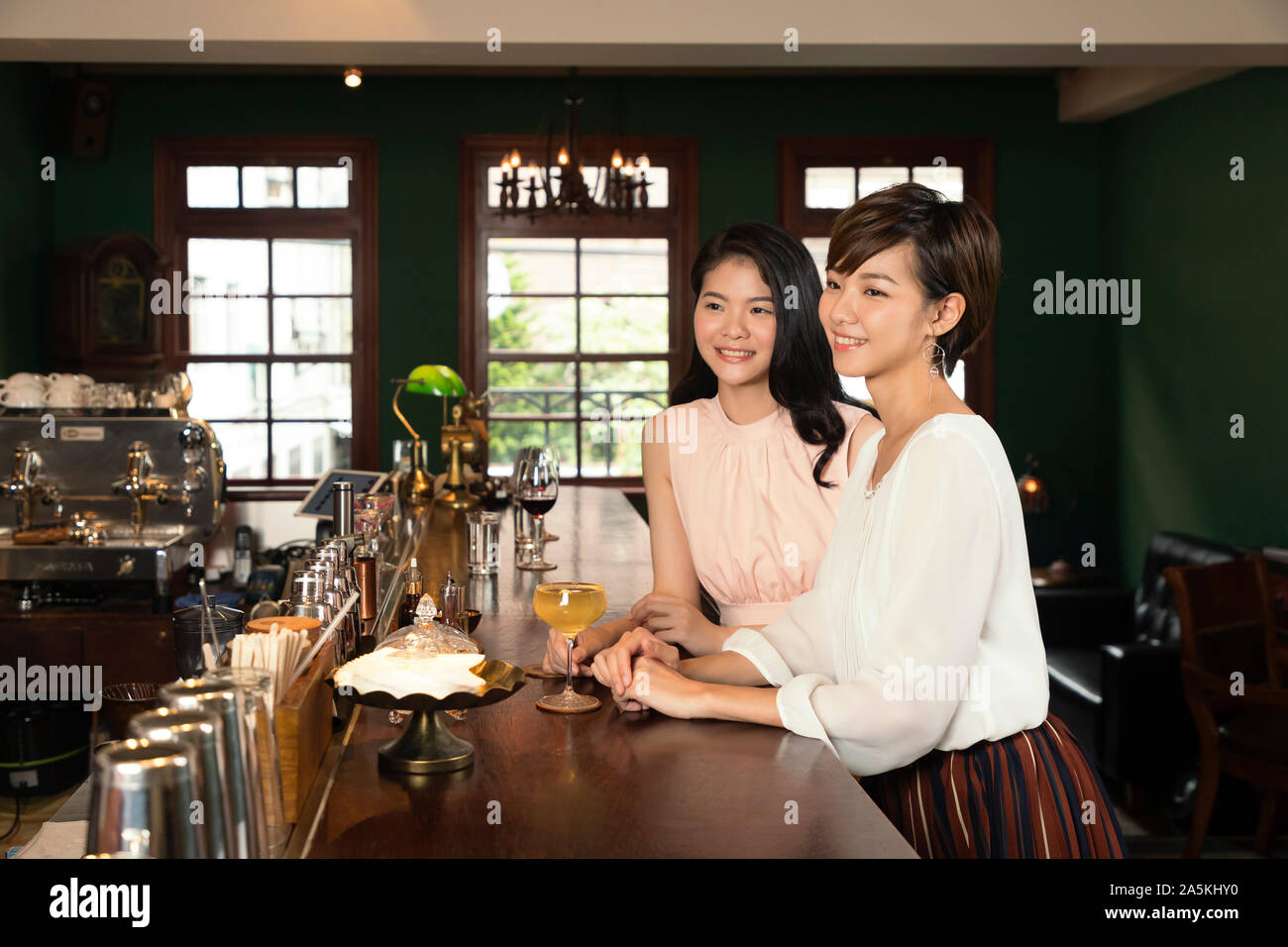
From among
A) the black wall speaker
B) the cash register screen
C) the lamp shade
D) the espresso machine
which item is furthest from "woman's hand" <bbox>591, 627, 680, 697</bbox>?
the black wall speaker

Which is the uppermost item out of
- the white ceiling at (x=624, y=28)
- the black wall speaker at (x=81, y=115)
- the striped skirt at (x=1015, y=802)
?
the black wall speaker at (x=81, y=115)

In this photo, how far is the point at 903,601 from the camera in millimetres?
1446

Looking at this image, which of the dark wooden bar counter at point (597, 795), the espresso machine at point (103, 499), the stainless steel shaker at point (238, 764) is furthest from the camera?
the espresso machine at point (103, 499)

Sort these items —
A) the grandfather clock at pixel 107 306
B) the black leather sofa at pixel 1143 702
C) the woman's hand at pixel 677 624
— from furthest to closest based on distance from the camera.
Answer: the grandfather clock at pixel 107 306
the black leather sofa at pixel 1143 702
the woman's hand at pixel 677 624

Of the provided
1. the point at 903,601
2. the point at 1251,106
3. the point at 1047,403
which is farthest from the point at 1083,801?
the point at 1047,403

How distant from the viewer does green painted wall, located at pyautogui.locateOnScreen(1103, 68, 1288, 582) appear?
5.18 meters

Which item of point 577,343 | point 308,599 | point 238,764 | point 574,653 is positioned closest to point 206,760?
point 238,764

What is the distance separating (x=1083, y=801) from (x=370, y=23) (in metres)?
3.76

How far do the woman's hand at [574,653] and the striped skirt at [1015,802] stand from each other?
494mm

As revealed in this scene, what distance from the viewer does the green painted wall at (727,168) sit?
6637 millimetres

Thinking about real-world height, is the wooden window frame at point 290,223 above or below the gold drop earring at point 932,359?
above

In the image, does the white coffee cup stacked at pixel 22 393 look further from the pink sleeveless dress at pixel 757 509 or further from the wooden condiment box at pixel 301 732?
the wooden condiment box at pixel 301 732

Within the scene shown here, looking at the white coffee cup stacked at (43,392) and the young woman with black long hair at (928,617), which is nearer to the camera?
the young woman with black long hair at (928,617)

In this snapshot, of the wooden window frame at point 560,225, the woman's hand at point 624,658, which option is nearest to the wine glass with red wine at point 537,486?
the woman's hand at point 624,658
